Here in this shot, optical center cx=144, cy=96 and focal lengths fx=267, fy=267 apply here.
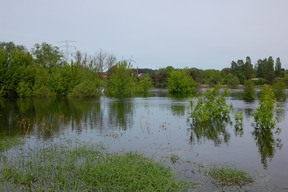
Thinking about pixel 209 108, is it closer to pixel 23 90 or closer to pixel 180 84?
pixel 23 90

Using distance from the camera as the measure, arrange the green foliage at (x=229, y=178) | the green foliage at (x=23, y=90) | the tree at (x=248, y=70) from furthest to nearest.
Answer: the tree at (x=248, y=70) < the green foliage at (x=23, y=90) < the green foliage at (x=229, y=178)

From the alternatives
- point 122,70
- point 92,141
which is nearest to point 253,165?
point 92,141

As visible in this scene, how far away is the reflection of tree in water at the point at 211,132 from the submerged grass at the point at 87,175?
16.2ft

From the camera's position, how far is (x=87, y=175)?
6613mm

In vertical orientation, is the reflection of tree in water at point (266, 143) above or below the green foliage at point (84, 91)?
below

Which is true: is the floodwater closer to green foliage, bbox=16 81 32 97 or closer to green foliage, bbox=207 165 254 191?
green foliage, bbox=207 165 254 191

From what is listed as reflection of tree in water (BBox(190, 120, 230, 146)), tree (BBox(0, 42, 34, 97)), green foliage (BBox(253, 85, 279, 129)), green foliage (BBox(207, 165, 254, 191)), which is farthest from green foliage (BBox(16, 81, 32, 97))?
green foliage (BBox(207, 165, 254, 191))

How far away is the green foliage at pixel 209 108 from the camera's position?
1577 centimetres

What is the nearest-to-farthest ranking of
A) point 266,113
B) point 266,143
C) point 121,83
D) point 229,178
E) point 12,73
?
point 229,178
point 266,143
point 266,113
point 12,73
point 121,83

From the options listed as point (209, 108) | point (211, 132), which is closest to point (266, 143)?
point (211, 132)

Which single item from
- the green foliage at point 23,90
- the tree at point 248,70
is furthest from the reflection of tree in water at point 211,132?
the tree at point 248,70

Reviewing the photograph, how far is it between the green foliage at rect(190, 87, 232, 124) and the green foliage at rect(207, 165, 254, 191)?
804 centimetres

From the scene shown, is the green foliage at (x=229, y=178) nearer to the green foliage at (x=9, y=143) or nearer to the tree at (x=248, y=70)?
the green foliage at (x=9, y=143)

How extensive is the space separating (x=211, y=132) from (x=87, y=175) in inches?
327
